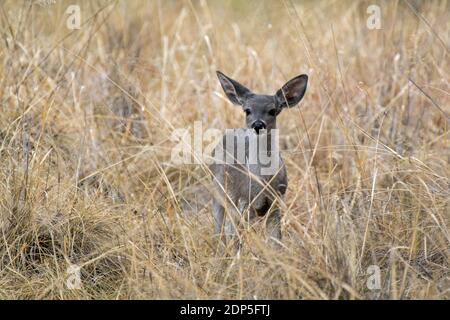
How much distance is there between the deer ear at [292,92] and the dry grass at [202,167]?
0.27 meters

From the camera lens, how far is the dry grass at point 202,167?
14.6 feet

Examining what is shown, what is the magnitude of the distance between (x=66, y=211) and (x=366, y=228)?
1700 millimetres

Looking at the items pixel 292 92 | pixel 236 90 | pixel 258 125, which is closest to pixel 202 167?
pixel 258 125

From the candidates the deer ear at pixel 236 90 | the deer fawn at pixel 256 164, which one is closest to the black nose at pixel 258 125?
the deer fawn at pixel 256 164

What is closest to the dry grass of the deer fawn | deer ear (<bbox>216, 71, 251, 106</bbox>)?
the deer fawn

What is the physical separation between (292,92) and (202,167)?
34.4 inches

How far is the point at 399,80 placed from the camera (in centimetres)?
727

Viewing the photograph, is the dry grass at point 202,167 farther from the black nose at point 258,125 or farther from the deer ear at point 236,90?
the deer ear at point 236,90

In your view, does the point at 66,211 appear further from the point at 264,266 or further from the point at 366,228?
the point at 366,228

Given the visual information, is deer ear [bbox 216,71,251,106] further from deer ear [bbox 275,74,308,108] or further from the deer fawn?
deer ear [bbox 275,74,308,108]

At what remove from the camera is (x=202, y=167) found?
5.14m

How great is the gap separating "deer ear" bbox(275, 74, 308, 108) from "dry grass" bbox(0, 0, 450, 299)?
0.88ft

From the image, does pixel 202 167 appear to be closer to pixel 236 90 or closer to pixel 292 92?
pixel 236 90
